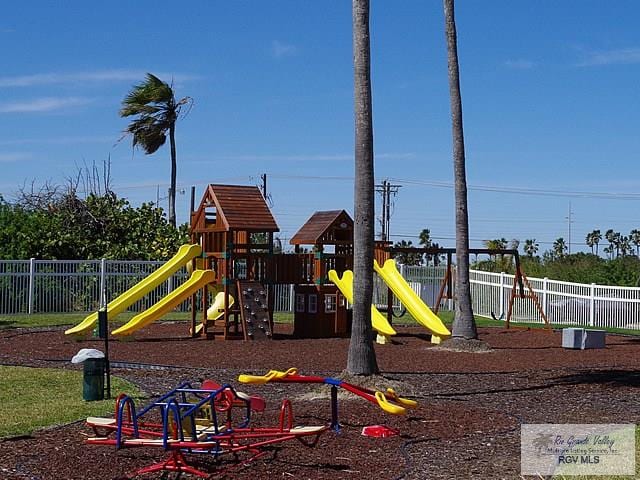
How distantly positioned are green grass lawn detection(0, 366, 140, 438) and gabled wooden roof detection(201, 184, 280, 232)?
23.5 feet

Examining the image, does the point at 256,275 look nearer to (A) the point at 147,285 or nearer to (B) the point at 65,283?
(A) the point at 147,285

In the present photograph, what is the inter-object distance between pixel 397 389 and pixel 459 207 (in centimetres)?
780

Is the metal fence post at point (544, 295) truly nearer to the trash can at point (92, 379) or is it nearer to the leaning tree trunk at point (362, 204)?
the leaning tree trunk at point (362, 204)

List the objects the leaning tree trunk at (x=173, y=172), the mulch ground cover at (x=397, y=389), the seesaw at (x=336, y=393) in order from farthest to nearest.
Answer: the leaning tree trunk at (x=173, y=172), the seesaw at (x=336, y=393), the mulch ground cover at (x=397, y=389)

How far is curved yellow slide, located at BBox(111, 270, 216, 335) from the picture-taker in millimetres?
20797

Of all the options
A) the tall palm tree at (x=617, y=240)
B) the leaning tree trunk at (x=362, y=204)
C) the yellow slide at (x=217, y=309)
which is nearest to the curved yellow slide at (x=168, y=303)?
the yellow slide at (x=217, y=309)

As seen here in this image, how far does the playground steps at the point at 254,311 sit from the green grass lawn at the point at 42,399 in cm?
627

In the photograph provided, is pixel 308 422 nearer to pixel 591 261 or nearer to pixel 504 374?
pixel 504 374

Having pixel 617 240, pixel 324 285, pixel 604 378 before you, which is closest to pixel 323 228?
pixel 324 285

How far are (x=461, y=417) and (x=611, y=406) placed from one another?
2518 millimetres

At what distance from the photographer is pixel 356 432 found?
966cm

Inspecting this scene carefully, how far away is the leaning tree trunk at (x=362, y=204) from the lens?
12344 mm

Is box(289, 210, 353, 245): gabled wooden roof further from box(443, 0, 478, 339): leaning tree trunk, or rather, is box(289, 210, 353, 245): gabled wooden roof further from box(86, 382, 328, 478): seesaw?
box(86, 382, 328, 478): seesaw

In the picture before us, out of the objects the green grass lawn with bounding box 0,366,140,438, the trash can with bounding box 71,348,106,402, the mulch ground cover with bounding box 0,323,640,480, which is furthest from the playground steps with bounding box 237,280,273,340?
the trash can with bounding box 71,348,106,402
